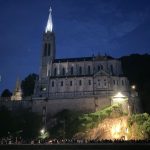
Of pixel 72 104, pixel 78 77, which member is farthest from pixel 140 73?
pixel 72 104

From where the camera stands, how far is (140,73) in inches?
3543

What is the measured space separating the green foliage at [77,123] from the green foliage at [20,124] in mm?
4590

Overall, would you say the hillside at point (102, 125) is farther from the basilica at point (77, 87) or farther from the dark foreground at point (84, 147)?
the dark foreground at point (84, 147)

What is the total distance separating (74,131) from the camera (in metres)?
64.4

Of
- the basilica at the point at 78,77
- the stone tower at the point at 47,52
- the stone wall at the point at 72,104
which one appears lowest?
the stone wall at the point at 72,104

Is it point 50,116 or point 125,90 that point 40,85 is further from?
point 125,90

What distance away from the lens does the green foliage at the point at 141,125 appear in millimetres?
53938

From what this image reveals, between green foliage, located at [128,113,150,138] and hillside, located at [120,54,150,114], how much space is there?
49.3 ft

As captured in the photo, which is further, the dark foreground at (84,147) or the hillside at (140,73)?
the hillside at (140,73)

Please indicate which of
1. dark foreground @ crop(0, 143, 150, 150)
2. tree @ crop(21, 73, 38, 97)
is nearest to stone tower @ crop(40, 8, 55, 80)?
tree @ crop(21, 73, 38, 97)

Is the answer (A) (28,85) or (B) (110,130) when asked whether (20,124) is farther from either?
(A) (28,85)

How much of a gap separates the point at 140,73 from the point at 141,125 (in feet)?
121

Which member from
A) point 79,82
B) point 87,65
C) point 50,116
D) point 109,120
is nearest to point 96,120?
point 109,120

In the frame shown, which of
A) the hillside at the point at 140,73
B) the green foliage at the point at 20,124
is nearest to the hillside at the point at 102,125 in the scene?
the green foliage at the point at 20,124
